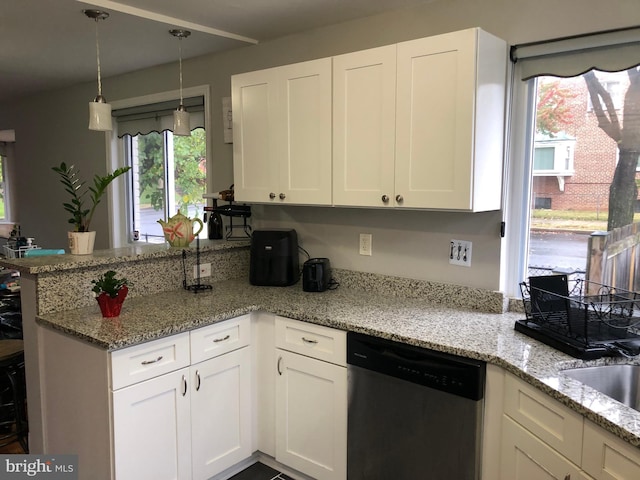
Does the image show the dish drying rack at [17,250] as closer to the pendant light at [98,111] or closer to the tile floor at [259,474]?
the pendant light at [98,111]

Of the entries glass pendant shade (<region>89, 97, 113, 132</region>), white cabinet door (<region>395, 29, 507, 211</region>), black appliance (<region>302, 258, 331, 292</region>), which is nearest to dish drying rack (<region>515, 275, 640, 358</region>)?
white cabinet door (<region>395, 29, 507, 211</region>)

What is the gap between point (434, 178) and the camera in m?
2.19

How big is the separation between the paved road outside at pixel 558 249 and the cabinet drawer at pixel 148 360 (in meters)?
1.68

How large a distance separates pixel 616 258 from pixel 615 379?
626 mm

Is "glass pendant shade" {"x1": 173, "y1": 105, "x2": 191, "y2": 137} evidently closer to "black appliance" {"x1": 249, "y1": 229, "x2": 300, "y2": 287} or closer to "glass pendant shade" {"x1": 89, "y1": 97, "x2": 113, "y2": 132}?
"glass pendant shade" {"x1": 89, "y1": 97, "x2": 113, "y2": 132}

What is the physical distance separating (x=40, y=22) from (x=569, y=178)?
2.92 m

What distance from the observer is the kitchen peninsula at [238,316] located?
1.80m

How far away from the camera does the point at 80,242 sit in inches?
97.7

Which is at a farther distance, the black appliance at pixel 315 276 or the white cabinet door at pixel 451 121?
the black appliance at pixel 315 276

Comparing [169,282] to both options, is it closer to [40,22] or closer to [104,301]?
[104,301]

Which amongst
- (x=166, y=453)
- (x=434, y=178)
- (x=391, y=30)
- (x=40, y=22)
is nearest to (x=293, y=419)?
(x=166, y=453)

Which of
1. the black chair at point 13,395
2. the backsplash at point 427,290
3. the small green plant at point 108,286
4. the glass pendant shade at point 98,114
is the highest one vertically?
the glass pendant shade at point 98,114

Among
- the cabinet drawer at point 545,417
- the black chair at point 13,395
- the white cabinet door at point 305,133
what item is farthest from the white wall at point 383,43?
the black chair at point 13,395

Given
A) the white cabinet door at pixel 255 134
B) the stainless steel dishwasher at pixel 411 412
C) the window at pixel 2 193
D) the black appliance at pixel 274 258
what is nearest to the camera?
the stainless steel dishwasher at pixel 411 412
